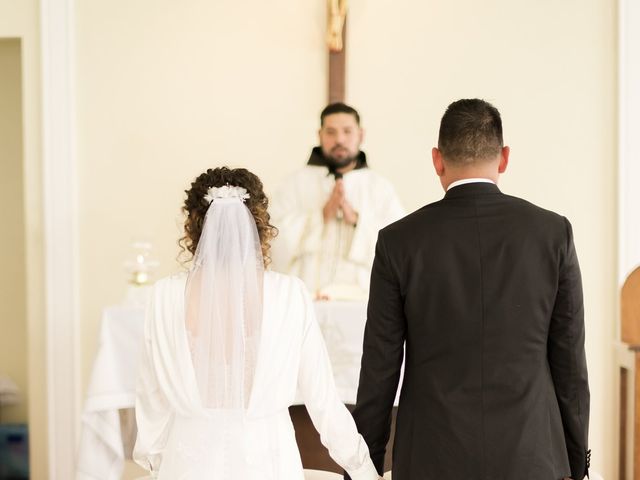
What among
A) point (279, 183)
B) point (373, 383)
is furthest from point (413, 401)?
point (279, 183)

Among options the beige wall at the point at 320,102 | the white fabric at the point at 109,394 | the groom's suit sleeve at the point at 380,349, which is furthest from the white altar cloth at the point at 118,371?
the beige wall at the point at 320,102

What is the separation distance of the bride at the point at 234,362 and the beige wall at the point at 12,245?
13.9 ft

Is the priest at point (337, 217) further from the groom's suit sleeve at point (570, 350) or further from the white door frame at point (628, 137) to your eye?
the groom's suit sleeve at point (570, 350)

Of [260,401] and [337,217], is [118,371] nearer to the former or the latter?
[260,401]

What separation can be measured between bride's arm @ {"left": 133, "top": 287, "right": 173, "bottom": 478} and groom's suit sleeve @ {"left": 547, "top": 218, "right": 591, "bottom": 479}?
51.8 inches

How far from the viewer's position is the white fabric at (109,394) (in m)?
3.87

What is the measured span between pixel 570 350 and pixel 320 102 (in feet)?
11.9

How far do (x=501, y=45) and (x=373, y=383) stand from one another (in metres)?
3.70

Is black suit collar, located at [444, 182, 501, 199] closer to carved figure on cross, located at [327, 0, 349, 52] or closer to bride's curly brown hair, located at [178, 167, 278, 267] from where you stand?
bride's curly brown hair, located at [178, 167, 278, 267]

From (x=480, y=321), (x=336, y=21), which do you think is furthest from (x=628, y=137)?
(x=480, y=321)

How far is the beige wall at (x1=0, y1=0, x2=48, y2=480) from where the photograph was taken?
6.00 metres

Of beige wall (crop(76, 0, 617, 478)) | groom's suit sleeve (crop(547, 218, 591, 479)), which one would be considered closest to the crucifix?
beige wall (crop(76, 0, 617, 478))

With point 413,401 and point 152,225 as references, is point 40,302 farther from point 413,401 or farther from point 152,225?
point 413,401

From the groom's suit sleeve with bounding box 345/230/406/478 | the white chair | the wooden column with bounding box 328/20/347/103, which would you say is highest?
the wooden column with bounding box 328/20/347/103
